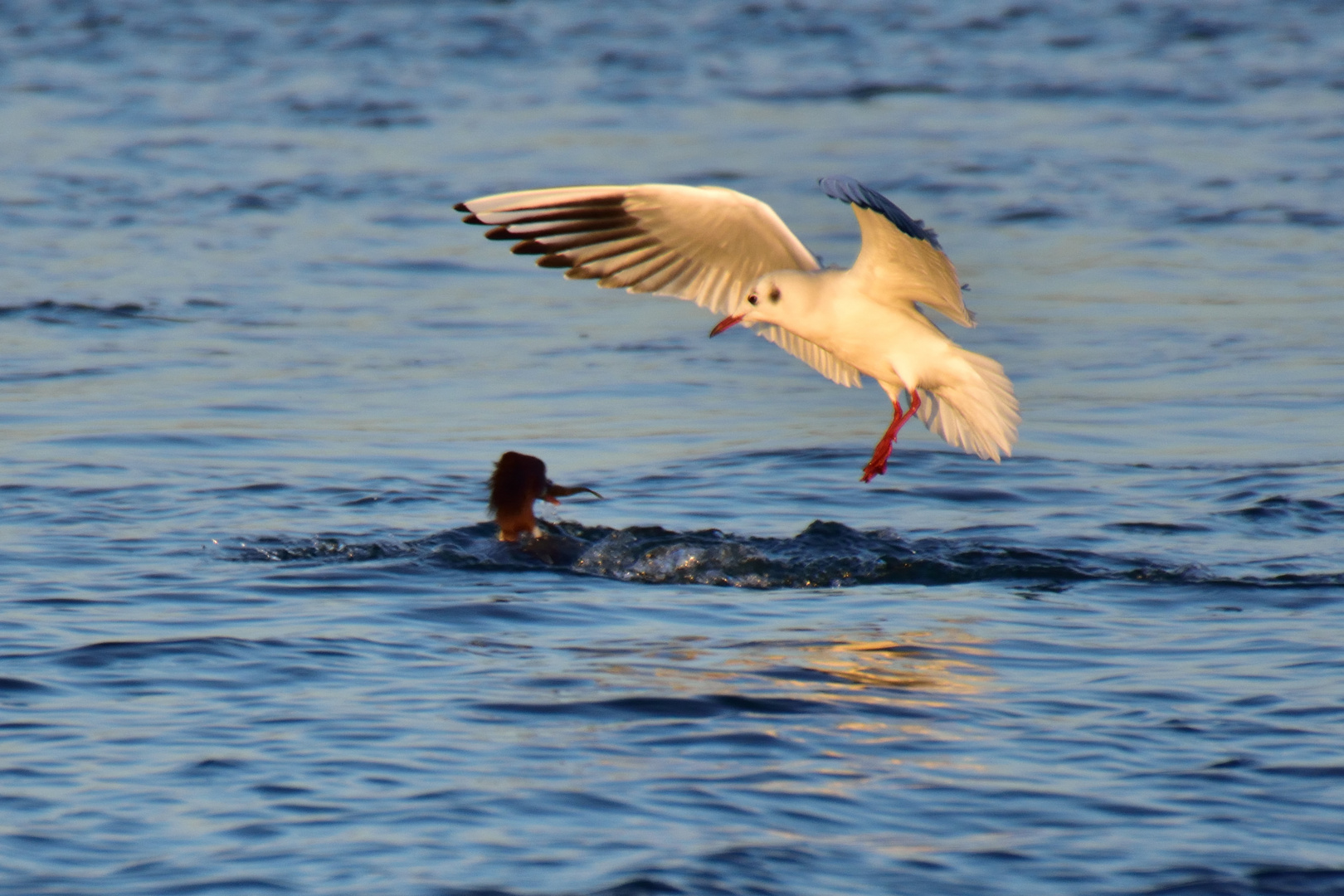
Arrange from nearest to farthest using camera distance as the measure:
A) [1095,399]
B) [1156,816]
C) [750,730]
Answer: [1156,816]
[750,730]
[1095,399]

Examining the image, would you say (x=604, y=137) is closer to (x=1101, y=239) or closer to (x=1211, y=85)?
(x=1101, y=239)

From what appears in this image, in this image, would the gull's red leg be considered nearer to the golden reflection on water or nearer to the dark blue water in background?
the dark blue water in background

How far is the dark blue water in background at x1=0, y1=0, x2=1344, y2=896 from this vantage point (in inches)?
220

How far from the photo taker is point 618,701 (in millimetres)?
6648

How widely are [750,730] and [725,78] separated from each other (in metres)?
19.5

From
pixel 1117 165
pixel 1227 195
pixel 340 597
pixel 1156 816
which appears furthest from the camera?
pixel 1117 165

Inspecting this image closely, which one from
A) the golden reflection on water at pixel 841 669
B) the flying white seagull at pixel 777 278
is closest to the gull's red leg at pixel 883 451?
the flying white seagull at pixel 777 278

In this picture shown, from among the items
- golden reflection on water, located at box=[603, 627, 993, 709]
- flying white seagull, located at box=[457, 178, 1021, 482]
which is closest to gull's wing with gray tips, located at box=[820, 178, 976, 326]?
flying white seagull, located at box=[457, 178, 1021, 482]

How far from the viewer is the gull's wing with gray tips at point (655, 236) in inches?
344

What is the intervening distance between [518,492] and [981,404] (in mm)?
2062

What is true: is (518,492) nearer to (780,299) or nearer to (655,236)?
(655,236)

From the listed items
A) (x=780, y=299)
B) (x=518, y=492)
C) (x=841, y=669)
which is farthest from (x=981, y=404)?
(x=841, y=669)

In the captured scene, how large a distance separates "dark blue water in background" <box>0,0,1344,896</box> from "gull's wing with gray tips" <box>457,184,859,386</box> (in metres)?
1.16

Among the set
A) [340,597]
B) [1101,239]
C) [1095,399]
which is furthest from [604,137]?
[340,597]
